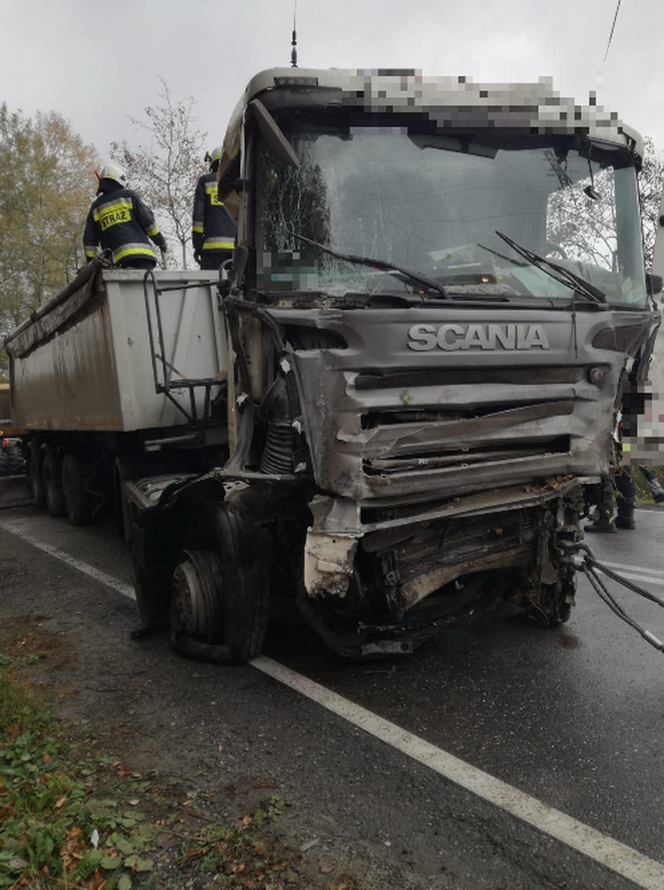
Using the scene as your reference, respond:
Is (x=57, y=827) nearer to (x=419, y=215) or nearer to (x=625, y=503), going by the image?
(x=419, y=215)

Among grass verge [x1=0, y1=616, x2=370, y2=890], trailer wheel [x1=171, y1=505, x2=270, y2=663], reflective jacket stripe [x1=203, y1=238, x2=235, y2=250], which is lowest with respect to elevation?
grass verge [x1=0, y1=616, x2=370, y2=890]

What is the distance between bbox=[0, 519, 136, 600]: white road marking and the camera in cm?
601

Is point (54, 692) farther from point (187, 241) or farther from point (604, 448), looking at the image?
point (187, 241)

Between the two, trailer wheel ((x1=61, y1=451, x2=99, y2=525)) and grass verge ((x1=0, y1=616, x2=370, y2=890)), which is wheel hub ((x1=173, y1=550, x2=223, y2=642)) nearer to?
grass verge ((x1=0, y1=616, x2=370, y2=890))

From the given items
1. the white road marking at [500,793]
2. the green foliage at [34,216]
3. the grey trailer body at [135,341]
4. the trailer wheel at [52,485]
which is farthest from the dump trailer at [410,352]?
the green foliage at [34,216]

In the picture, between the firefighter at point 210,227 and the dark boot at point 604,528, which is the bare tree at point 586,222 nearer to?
the firefighter at point 210,227

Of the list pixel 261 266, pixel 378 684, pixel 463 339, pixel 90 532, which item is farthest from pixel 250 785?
pixel 90 532

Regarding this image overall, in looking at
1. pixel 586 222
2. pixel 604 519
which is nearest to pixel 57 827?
pixel 586 222

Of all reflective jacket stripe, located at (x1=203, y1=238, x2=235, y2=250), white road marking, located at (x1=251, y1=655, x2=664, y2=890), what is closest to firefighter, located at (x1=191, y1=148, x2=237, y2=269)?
reflective jacket stripe, located at (x1=203, y1=238, x2=235, y2=250)

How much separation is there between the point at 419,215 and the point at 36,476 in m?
8.68

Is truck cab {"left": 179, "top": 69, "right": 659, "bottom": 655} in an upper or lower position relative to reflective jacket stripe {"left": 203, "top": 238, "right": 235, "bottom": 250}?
lower

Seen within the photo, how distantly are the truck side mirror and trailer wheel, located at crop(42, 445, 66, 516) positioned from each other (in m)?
7.74

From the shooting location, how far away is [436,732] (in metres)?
3.31

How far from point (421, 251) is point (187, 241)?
1773 cm
